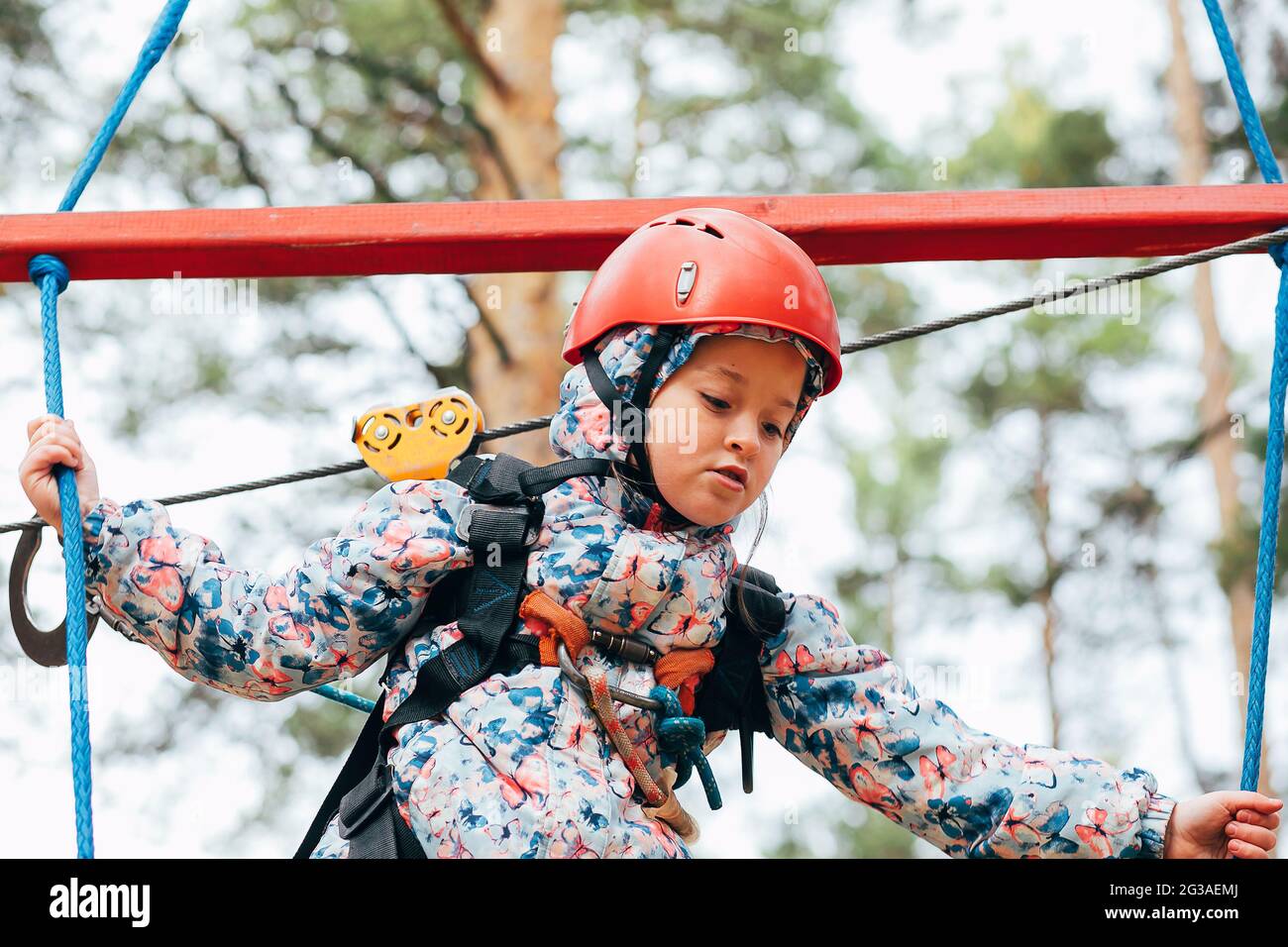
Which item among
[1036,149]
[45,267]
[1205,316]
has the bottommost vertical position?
[45,267]

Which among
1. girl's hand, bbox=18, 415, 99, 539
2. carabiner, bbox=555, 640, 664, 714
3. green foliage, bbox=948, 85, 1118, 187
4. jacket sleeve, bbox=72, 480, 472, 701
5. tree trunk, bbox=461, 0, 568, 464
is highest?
green foliage, bbox=948, 85, 1118, 187

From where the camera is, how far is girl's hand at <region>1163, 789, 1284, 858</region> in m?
2.44

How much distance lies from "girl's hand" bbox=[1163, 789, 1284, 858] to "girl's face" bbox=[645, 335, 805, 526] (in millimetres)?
871

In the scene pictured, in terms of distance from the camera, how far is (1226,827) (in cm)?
245

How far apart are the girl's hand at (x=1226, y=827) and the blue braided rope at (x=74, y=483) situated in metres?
1.67

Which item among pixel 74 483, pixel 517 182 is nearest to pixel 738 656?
pixel 74 483

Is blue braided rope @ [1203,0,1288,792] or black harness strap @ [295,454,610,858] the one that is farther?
blue braided rope @ [1203,0,1288,792]

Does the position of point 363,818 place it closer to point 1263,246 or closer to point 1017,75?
point 1263,246

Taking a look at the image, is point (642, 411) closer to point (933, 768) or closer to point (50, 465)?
point (933, 768)

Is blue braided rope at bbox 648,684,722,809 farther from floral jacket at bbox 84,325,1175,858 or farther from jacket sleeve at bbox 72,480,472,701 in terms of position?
jacket sleeve at bbox 72,480,472,701

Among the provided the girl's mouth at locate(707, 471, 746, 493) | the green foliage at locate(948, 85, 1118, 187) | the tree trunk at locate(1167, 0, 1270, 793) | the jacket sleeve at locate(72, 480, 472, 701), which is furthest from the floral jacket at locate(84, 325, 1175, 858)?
the tree trunk at locate(1167, 0, 1270, 793)

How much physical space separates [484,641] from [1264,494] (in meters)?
1.32

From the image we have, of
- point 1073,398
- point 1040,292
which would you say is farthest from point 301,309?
point 1073,398
